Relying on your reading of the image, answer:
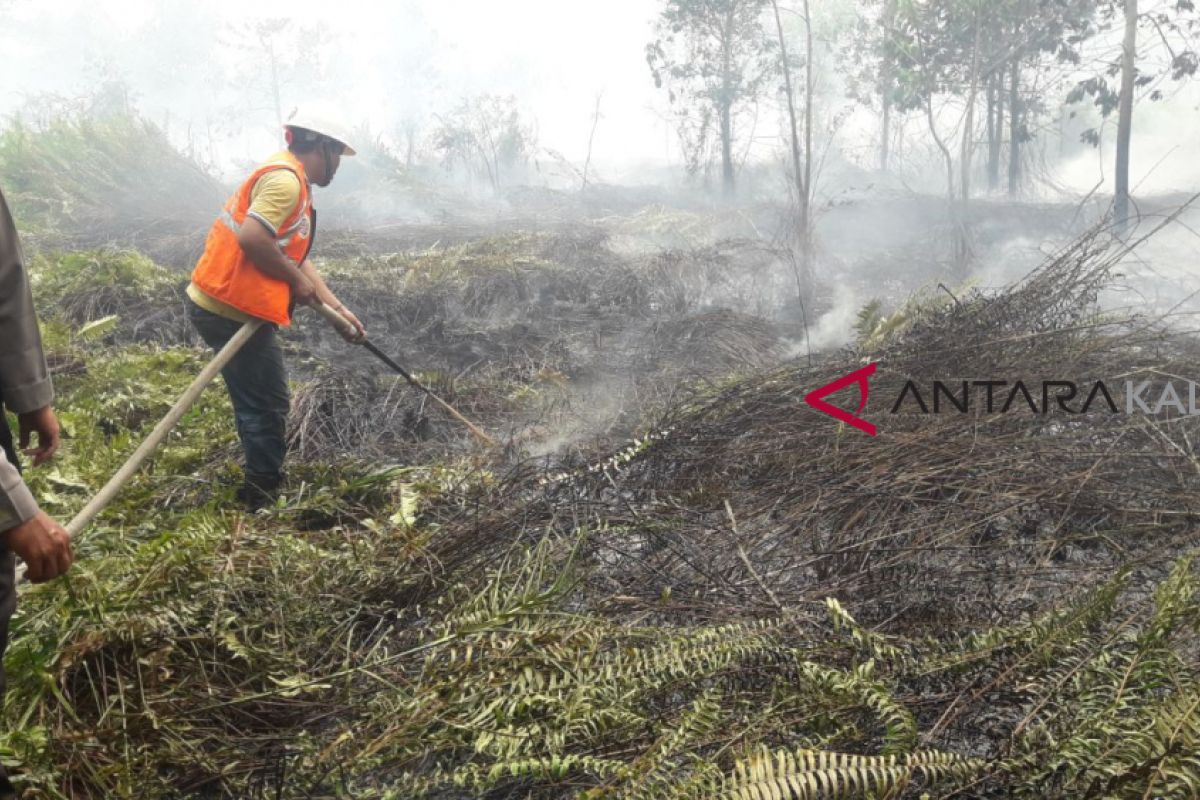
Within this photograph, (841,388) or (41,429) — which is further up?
(41,429)

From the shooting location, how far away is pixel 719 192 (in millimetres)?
22516

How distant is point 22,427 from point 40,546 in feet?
1.38

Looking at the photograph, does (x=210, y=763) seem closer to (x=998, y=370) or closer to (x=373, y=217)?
(x=998, y=370)

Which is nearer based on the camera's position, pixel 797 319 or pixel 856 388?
pixel 856 388

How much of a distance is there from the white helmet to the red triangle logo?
251cm

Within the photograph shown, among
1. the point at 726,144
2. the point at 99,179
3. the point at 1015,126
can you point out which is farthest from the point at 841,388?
the point at 726,144

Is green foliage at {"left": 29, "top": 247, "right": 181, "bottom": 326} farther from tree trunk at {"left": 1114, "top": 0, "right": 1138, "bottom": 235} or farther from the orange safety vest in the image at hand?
tree trunk at {"left": 1114, "top": 0, "right": 1138, "bottom": 235}

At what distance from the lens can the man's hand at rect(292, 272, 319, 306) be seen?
3.16 m

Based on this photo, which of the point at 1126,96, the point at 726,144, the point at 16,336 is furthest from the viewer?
the point at 726,144

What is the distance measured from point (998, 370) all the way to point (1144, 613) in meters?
1.86

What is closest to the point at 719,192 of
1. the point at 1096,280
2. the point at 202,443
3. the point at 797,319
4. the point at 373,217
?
the point at 373,217

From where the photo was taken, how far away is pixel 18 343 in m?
1.47

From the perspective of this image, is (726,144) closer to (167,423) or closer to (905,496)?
(905,496)

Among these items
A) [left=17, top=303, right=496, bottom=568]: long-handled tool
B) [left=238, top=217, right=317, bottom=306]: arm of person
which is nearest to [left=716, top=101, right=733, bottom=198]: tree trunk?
[left=17, top=303, right=496, bottom=568]: long-handled tool
